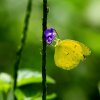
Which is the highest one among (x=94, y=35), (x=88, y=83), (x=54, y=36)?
(x=54, y=36)

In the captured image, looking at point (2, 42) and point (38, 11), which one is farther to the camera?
point (38, 11)

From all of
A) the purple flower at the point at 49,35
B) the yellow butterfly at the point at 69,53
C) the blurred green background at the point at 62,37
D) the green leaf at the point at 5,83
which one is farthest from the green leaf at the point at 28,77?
the blurred green background at the point at 62,37

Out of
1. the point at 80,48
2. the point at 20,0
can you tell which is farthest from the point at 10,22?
the point at 80,48

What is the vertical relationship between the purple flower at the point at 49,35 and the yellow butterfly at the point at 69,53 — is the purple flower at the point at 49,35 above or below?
above

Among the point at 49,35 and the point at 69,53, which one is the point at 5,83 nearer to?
the point at 69,53

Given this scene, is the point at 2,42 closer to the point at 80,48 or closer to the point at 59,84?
the point at 59,84

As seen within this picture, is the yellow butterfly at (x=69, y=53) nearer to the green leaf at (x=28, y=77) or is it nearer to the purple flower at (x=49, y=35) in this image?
the purple flower at (x=49, y=35)

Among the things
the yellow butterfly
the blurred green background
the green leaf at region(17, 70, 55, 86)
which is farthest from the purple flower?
the blurred green background
